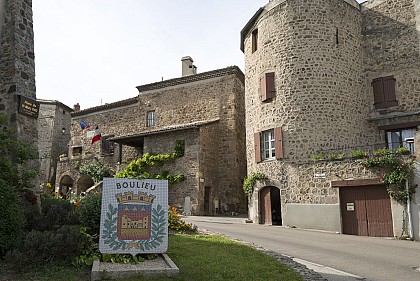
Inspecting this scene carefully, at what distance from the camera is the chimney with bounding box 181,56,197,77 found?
85.7 feet

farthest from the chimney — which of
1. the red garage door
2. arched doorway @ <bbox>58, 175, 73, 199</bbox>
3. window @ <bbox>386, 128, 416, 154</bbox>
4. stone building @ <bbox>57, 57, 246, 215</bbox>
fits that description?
the red garage door

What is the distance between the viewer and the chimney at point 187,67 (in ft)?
85.7

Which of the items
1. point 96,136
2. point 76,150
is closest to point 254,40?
point 96,136

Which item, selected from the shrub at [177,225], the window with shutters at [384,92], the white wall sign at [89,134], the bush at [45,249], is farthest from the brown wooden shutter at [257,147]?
the white wall sign at [89,134]

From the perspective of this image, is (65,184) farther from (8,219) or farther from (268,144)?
(8,219)

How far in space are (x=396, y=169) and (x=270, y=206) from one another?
574cm

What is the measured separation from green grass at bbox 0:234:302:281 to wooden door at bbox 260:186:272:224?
820cm

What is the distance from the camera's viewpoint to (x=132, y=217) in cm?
613

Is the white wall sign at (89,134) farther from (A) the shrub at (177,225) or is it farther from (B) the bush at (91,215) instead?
(B) the bush at (91,215)

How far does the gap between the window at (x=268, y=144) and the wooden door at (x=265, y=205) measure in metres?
1.55

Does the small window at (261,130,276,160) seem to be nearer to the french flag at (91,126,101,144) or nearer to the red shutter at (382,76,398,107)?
the red shutter at (382,76,398,107)

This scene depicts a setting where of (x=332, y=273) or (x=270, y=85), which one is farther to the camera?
(x=270, y=85)

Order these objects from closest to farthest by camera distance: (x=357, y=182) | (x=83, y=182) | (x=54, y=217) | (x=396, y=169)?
(x=54, y=217) < (x=396, y=169) < (x=357, y=182) < (x=83, y=182)

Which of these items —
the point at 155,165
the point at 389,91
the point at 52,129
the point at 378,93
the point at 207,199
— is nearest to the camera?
the point at 389,91
